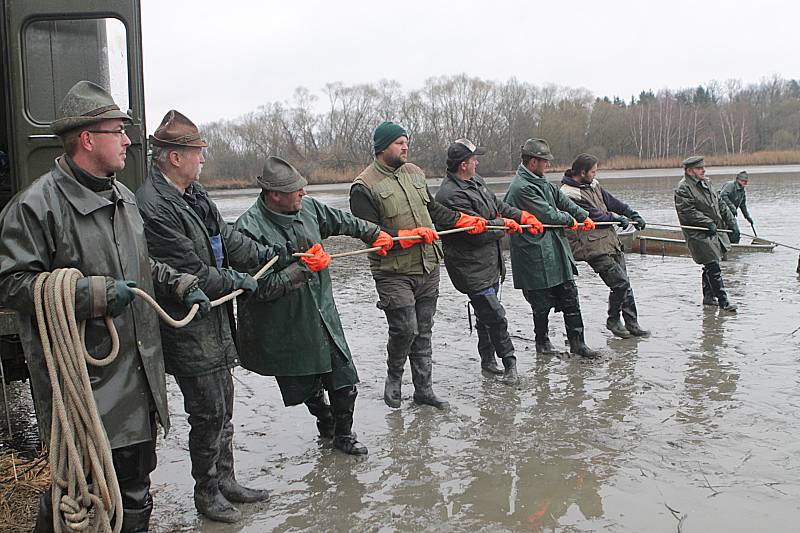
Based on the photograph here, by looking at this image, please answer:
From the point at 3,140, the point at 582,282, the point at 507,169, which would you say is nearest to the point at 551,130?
the point at 507,169

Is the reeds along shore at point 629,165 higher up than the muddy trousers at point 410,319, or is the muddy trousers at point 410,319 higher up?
the reeds along shore at point 629,165

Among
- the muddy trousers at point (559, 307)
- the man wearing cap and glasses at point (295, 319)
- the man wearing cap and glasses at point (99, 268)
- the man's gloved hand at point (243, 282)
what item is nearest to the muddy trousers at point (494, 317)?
the muddy trousers at point (559, 307)

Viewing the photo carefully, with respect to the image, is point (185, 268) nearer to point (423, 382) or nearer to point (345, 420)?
point (345, 420)

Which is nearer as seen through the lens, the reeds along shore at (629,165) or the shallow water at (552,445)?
the shallow water at (552,445)

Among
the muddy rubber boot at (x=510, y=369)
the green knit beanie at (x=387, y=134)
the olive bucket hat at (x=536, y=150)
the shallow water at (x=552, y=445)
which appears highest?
the green knit beanie at (x=387, y=134)

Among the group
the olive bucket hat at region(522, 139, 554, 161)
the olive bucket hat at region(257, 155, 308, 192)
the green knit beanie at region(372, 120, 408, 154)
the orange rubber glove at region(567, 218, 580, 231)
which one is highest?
the green knit beanie at region(372, 120, 408, 154)

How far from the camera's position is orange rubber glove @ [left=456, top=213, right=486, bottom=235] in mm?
6839

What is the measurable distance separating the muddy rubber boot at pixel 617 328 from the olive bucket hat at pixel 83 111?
6014mm

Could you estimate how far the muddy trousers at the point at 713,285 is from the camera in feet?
31.6

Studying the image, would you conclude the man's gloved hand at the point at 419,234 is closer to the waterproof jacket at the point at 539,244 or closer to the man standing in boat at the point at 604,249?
the waterproof jacket at the point at 539,244

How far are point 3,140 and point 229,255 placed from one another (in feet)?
8.45

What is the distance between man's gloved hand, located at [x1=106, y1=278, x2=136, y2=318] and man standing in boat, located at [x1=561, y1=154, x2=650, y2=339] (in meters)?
5.78

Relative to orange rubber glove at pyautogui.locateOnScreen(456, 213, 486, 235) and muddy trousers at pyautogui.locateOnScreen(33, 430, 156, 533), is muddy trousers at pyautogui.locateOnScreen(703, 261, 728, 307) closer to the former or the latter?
orange rubber glove at pyautogui.locateOnScreen(456, 213, 486, 235)

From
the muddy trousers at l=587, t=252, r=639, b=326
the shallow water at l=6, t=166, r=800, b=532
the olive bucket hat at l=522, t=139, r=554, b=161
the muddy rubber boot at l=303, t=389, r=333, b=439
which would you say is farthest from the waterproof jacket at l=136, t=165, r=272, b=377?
the muddy trousers at l=587, t=252, r=639, b=326
